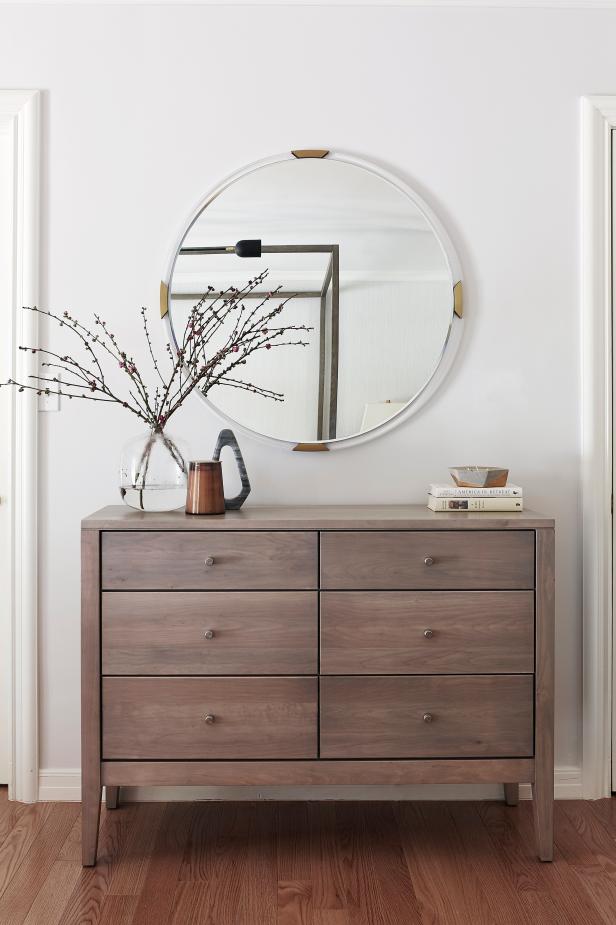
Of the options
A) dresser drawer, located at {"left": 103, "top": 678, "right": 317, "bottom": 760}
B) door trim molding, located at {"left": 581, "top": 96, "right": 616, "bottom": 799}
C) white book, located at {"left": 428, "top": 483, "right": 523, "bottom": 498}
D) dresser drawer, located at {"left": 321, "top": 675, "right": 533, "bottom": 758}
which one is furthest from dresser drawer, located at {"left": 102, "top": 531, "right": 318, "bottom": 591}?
door trim molding, located at {"left": 581, "top": 96, "right": 616, "bottom": 799}

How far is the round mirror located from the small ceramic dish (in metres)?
0.31

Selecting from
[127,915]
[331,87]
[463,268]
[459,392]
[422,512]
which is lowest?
[127,915]

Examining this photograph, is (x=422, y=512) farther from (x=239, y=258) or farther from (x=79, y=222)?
(x=79, y=222)

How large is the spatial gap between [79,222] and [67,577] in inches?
43.9

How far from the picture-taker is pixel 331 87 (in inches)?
96.8

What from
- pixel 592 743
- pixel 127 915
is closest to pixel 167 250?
pixel 127 915

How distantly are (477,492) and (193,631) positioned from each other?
88 cm

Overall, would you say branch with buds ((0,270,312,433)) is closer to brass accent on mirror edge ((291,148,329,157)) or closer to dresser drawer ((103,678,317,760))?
brass accent on mirror edge ((291,148,329,157))

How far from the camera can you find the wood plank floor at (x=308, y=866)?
1891mm

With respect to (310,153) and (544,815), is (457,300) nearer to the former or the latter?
(310,153)

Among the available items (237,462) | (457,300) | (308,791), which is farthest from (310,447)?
(308,791)

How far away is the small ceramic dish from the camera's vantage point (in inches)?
89.0

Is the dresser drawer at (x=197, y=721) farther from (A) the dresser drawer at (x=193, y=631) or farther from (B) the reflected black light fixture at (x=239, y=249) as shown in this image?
(B) the reflected black light fixture at (x=239, y=249)

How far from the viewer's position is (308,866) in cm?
209
